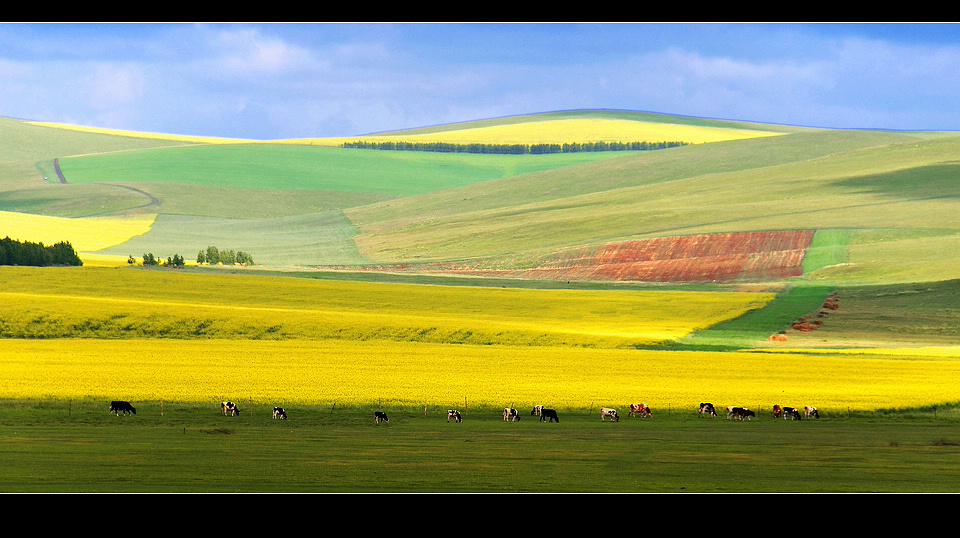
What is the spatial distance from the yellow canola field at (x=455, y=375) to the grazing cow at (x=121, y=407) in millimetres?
1377

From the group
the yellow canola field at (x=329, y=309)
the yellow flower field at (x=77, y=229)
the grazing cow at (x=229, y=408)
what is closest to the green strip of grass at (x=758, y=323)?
the yellow canola field at (x=329, y=309)

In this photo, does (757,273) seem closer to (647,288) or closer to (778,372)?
(647,288)

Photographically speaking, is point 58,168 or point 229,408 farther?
point 58,168

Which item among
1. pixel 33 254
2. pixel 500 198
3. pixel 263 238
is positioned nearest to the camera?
pixel 33 254

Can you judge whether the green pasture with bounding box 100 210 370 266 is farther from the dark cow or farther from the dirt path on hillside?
the dark cow

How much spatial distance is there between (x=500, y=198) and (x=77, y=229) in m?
52.2

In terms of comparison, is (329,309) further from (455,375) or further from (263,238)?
(263,238)

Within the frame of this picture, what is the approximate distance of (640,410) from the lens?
29656mm

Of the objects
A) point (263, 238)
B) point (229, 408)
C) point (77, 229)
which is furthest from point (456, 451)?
point (263, 238)

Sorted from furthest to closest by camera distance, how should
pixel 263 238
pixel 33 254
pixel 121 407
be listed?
pixel 263 238 → pixel 33 254 → pixel 121 407

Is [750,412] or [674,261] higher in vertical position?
[674,261]

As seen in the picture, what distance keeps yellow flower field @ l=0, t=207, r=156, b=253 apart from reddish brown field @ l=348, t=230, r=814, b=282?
101 feet

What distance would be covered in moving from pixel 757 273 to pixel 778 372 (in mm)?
46939
